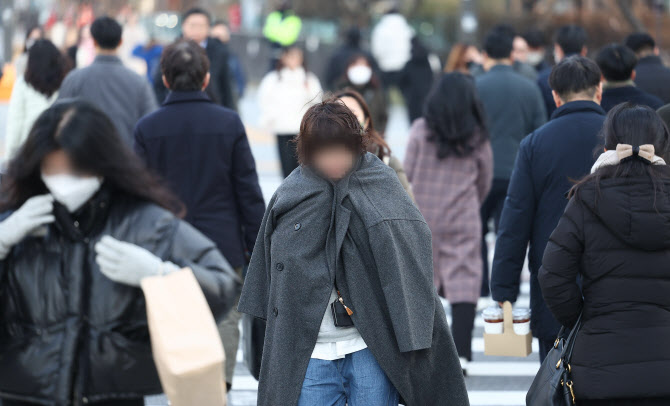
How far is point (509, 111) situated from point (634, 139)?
13.0 ft

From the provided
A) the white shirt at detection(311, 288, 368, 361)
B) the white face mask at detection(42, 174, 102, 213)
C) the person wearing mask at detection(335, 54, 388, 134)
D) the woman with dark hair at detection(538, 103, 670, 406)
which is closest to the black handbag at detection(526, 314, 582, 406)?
the woman with dark hair at detection(538, 103, 670, 406)

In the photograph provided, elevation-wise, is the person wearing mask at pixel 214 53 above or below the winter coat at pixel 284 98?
above

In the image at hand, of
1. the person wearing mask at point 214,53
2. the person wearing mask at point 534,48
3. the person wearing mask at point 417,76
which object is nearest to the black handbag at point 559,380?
the person wearing mask at point 214,53

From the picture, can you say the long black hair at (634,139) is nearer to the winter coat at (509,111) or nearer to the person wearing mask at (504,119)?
the person wearing mask at (504,119)

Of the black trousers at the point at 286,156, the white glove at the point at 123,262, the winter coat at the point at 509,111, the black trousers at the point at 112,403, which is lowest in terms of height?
the black trousers at the point at 286,156

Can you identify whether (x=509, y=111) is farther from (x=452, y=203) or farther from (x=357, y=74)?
(x=357, y=74)

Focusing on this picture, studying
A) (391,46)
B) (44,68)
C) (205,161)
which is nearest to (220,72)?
(44,68)

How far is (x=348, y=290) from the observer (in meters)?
3.89

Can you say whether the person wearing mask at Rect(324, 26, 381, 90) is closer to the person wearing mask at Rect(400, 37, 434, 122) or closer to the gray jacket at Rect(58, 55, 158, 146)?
the person wearing mask at Rect(400, 37, 434, 122)

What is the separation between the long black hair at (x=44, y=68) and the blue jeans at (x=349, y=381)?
5.25 metres

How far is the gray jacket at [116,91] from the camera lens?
306 inches

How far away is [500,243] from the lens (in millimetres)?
5219

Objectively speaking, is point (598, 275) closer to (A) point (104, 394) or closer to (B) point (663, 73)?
(A) point (104, 394)

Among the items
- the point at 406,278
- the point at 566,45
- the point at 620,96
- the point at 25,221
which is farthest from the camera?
the point at 566,45
